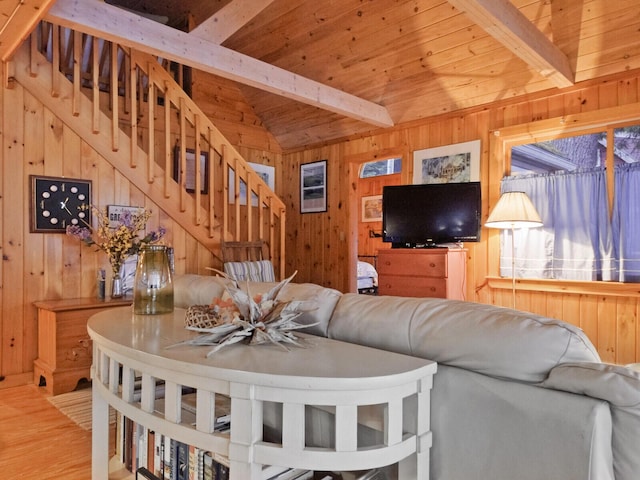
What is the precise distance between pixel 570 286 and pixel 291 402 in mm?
3524

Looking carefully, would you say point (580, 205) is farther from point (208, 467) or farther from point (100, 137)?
point (100, 137)

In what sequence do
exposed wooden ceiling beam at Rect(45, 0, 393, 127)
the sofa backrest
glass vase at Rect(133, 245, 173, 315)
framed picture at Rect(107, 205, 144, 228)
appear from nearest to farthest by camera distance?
the sofa backrest < glass vase at Rect(133, 245, 173, 315) < exposed wooden ceiling beam at Rect(45, 0, 393, 127) < framed picture at Rect(107, 205, 144, 228)

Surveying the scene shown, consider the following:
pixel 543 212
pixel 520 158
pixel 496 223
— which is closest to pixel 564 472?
pixel 496 223

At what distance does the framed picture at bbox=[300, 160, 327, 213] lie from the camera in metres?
5.67

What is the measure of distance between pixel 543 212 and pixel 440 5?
2001mm

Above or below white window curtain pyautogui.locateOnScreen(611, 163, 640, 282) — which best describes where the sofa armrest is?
below

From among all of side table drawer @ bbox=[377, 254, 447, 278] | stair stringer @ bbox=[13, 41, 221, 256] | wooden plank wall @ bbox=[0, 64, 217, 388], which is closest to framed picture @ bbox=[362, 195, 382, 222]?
side table drawer @ bbox=[377, 254, 447, 278]

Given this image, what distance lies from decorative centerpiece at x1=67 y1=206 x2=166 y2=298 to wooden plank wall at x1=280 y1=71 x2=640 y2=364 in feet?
8.13

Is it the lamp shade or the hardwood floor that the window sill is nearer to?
the lamp shade

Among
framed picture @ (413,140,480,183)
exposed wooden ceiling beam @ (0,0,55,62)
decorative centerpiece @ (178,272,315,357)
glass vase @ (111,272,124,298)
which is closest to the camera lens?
decorative centerpiece @ (178,272,315,357)

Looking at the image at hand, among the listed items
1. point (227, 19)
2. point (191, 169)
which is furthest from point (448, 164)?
point (191, 169)

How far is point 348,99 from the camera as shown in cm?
441

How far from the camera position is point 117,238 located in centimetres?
329

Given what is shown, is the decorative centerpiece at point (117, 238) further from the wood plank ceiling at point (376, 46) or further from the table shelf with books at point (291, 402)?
the table shelf with books at point (291, 402)
